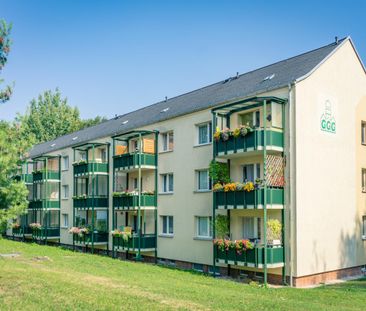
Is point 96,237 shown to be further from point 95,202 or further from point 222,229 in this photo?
point 222,229

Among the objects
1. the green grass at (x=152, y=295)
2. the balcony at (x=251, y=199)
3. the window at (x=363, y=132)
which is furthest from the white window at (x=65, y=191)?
the window at (x=363, y=132)

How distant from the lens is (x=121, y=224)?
Answer: 1243 inches

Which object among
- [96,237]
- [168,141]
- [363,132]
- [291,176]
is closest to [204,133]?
[168,141]

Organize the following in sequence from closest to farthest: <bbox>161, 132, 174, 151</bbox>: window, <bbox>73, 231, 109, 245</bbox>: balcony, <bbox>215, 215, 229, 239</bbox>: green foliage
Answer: <bbox>215, 215, 229, 239</bbox>: green foliage → <bbox>161, 132, 174, 151</bbox>: window → <bbox>73, 231, 109, 245</bbox>: balcony

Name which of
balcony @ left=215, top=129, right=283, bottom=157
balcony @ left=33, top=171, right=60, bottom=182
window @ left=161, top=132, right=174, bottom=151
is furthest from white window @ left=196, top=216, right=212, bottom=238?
balcony @ left=33, top=171, right=60, bottom=182

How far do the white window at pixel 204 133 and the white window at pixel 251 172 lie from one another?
2.94 meters

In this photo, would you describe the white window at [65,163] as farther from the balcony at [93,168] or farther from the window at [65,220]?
the balcony at [93,168]

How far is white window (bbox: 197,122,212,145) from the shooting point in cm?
2500

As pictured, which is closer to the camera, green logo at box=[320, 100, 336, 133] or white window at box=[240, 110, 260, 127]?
green logo at box=[320, 100, 336, 133]

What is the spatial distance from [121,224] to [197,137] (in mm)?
9447

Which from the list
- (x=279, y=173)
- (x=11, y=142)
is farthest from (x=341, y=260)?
(x=11, y=142)

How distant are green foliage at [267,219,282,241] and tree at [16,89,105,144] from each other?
49.2m

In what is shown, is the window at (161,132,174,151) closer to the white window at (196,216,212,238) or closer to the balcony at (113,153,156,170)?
the balcony at (113,153,156,170)

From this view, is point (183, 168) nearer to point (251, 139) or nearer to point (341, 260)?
point (251, 139)
